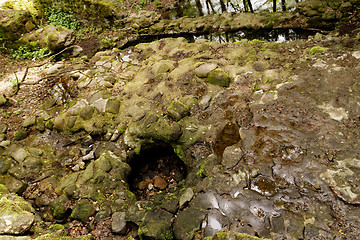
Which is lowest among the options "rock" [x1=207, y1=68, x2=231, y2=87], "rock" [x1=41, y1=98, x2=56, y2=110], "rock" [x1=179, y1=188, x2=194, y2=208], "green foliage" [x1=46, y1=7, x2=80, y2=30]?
"rock" [x1=179, y1=188, x2=194, y2=208]

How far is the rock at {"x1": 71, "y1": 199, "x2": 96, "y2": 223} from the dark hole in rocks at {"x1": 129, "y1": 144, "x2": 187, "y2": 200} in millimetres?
1058

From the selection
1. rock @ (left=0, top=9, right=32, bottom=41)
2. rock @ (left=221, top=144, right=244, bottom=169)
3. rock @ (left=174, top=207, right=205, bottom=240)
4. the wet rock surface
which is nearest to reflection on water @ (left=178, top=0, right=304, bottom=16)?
the wet rock surface

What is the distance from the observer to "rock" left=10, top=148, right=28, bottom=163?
208 inches

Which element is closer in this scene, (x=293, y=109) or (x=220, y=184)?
(x=220, y=184)

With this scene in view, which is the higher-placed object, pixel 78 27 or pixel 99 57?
pixel 78 27

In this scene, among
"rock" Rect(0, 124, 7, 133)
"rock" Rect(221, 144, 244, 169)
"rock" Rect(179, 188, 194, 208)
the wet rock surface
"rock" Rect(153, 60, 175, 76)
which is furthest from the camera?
"rock" Rect(153, 60, 175, 76)

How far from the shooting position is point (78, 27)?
39.7ft

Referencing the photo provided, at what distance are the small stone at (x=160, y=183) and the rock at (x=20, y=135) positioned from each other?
420 centimetres

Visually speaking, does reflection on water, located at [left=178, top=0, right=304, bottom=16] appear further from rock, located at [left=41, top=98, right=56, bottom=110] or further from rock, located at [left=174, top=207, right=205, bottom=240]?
rock, located at [left=174, top=207, right=205, bottom=240]

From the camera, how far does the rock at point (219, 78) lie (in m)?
5.67

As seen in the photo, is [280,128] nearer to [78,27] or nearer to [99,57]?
[99,57]

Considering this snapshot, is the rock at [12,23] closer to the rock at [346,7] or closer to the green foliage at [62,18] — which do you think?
Answer: the green foliage at [62,18]

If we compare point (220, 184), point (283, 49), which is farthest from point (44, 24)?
point (220, 184)

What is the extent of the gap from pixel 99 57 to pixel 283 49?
7164 millimetres
